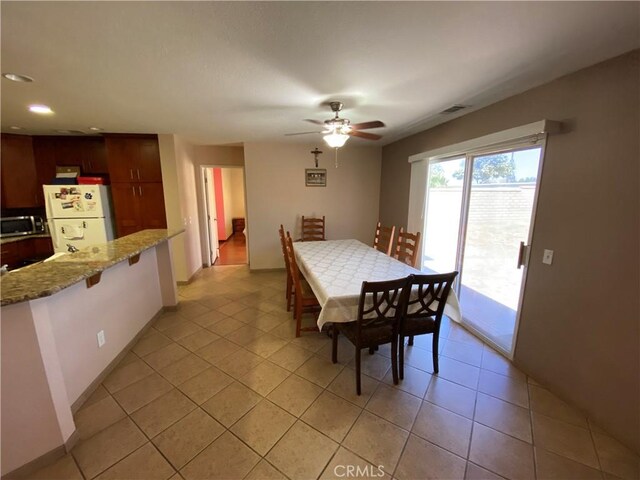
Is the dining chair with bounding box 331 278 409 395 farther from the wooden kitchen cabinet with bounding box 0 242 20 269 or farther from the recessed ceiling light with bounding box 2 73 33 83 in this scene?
the wooden kitchen cabinet with bounding box 0 242 20 269

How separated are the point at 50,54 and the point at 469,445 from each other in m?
3.46

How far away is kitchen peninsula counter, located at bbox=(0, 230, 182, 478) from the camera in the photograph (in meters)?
1.29

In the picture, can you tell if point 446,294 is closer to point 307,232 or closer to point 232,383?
point 232,383

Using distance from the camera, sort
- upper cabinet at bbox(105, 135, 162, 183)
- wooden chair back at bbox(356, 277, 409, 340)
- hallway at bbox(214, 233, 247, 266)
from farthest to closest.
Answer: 1. hallway at bbox(214, 233, 247, 266)
2. upper cabinet at bbox(105, 135, 162, 183)
3. wooden chair back at bbox(356, 277, 409, 340)

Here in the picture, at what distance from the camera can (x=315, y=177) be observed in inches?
187

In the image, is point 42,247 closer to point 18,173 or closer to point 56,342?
point 18,173

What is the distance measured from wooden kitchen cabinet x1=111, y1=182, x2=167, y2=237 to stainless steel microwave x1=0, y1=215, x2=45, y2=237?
1.19m

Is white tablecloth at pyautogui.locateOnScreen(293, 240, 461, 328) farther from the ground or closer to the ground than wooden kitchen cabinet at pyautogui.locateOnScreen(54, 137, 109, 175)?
closer to the ground

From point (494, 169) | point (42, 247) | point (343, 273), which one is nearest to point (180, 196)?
point (42, 247)

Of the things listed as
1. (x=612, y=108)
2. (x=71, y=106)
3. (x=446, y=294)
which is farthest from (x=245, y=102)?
(x=612, y=108)

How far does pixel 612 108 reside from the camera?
1581 millimetres

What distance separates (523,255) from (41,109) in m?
4.71

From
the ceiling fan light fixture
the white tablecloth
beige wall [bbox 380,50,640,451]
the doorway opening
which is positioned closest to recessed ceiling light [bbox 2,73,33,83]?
the ceiling fan light fixture

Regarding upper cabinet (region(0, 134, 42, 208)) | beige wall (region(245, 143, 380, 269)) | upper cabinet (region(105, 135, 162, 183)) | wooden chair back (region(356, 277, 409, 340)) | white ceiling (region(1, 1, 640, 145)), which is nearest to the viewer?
white ceiling (region(1, 1, 640, 145))
